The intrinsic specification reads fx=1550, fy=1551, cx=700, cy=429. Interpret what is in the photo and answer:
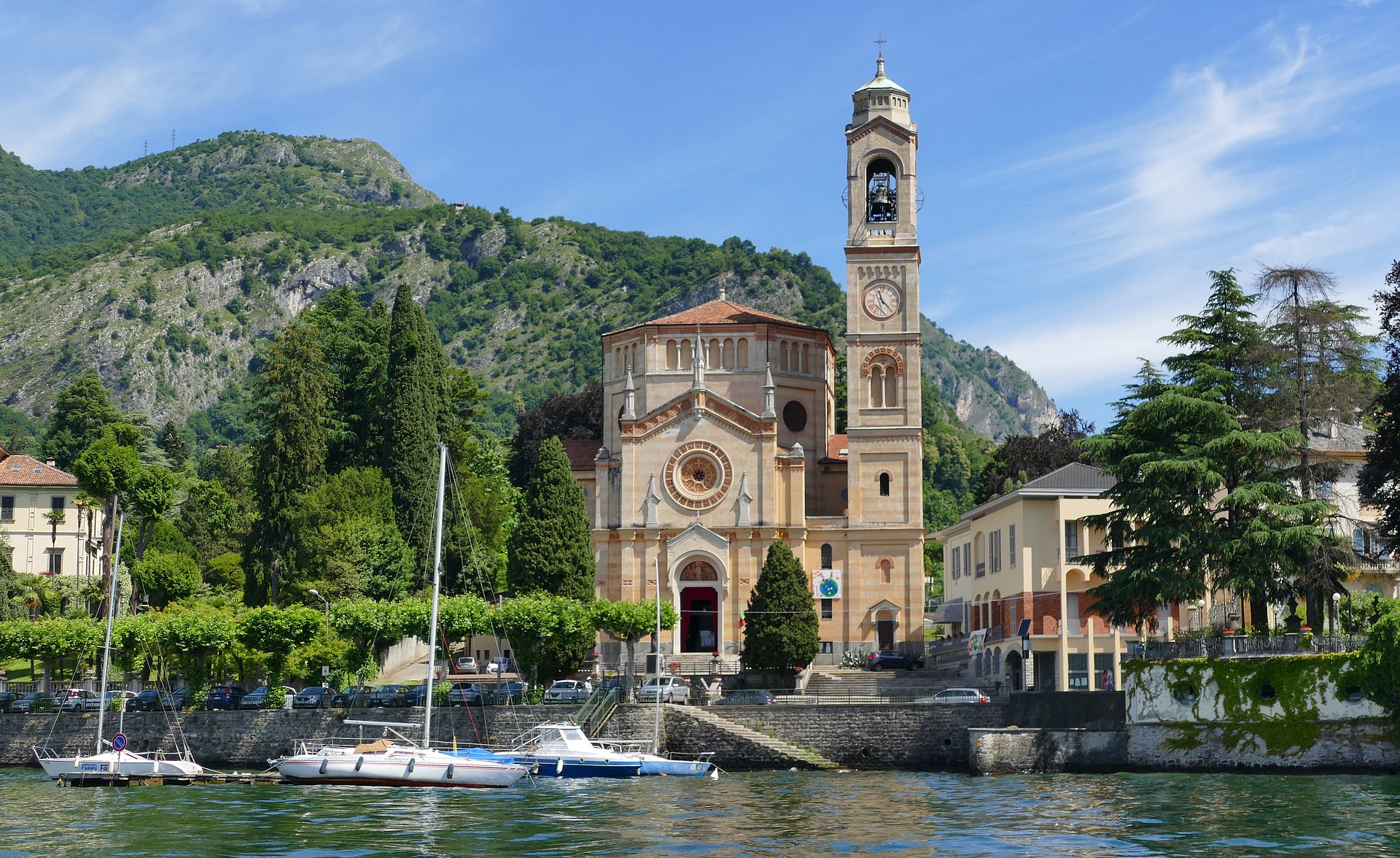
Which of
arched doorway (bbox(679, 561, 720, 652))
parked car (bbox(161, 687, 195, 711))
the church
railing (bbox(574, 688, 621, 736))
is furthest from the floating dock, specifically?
arched doorway (bbox(679, 561, 720, 652))

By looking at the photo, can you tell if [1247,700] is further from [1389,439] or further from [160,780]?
[160,780]

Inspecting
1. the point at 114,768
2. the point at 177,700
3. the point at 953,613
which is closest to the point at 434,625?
A: the point at 114,768

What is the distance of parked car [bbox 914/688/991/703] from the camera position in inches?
2217

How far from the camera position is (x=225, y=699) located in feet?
204

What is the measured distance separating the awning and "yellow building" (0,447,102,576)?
54.3m

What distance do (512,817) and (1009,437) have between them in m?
66.9

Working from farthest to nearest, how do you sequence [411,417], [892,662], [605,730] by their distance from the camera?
[411,417]
[892,662]
[605,730]

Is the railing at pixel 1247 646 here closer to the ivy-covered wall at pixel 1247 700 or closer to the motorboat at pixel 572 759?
the ivy-covered wall at pixel 1247 700

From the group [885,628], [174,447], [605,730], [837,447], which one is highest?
[174,447]

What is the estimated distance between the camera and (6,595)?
81.0 meters

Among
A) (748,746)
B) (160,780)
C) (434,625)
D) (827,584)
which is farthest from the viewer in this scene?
(827,584)

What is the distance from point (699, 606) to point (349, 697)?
21.9m

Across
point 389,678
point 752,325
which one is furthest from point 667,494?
point 389,678

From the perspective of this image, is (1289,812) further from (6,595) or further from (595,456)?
(6,595)
